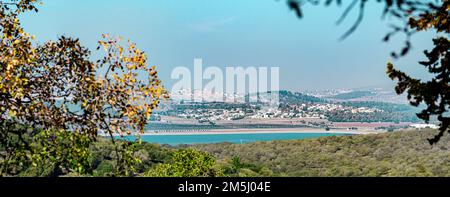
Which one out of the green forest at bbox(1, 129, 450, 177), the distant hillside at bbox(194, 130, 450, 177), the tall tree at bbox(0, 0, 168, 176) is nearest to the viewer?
the tall tree at bbox(0, 0, 168, 176)

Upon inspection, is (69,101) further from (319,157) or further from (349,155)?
(349,155)

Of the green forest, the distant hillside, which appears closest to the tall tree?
the green forest

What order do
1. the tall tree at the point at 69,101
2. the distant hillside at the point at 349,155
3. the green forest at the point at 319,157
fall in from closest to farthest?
the tall tree at the point at 69,101 < the green forest at the point at 319,157 < the distant hillside at the point at 349,155

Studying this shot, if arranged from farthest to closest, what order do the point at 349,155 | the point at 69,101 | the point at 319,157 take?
1. the point at 349,155
2. the point at 319,157
3. the point at 69,101

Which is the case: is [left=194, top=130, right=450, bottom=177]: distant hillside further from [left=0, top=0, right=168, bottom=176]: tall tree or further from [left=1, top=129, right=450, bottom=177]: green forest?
[left=0, top=0, right=168, bottom=176]: tall tree

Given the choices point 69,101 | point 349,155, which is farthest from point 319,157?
point 69,101

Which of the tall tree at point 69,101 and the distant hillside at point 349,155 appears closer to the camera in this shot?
the tall tree at point 69,101

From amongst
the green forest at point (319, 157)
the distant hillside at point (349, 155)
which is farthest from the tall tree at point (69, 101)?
the distant hillside at point (349, 155)

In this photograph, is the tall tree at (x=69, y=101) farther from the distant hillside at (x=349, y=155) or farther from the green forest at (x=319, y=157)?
the distant hillside at (x=349, y=155)

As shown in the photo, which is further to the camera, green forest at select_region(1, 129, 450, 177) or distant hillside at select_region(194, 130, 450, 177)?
distant hillside at select_region(194, 130, 450, 177)

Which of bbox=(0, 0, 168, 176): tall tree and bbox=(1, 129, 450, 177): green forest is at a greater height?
bbox=(0, 0, 168, 176): tall tree
